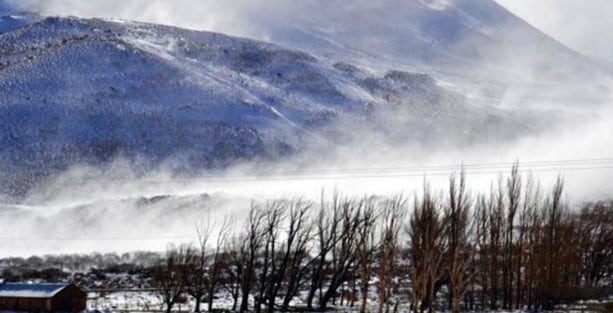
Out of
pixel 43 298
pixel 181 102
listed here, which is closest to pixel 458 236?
pixel 43 298

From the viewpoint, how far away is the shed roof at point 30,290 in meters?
47.2

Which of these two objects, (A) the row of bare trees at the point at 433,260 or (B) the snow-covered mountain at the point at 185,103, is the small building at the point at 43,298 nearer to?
(A) the row of bare trees at the point at 433,260

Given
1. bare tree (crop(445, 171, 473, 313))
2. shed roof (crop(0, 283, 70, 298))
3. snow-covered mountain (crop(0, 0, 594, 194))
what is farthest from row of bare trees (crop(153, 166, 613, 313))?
snow-covered mountain (crop(0, 0, 594, 194))

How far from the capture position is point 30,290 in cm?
4769

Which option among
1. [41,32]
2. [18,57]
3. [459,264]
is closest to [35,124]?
[18,57]

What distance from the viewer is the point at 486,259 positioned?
2279 inches

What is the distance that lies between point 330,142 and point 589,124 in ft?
197

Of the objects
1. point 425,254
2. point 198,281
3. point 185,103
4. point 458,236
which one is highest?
point 185,103

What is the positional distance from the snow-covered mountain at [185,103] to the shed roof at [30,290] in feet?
294

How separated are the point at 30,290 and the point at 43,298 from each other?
1.26 meters

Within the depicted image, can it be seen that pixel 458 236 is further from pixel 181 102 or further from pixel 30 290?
pixel 181 102

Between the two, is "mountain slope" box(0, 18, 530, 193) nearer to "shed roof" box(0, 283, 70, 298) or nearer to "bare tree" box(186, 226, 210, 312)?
"bare tree" box(186, 226, 210, 312)

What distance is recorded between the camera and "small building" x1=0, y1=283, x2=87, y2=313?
4691 cm

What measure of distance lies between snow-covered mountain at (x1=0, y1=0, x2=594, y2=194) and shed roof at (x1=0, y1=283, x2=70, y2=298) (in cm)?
8965
